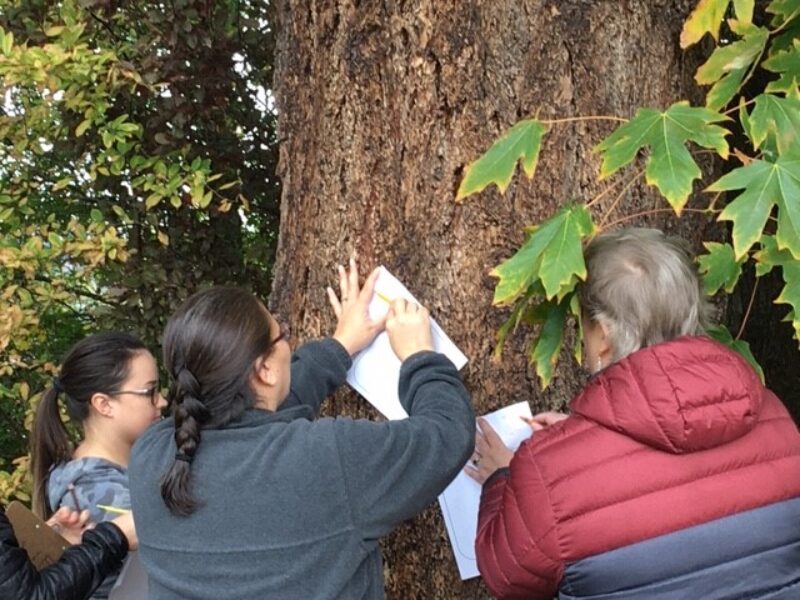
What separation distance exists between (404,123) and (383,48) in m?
0.20

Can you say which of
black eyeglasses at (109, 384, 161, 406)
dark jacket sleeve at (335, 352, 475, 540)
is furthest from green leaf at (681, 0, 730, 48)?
black eyeglasses at (109, 384, 161, 406)

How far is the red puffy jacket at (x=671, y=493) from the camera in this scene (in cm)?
143

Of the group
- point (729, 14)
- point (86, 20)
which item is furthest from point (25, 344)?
point (729, 14)

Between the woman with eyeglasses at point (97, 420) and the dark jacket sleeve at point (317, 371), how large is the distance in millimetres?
646

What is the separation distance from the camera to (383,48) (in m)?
2.16

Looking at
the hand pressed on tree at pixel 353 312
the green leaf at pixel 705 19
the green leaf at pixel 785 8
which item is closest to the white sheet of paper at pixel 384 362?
the hand pressed on tree at pixel 353 312

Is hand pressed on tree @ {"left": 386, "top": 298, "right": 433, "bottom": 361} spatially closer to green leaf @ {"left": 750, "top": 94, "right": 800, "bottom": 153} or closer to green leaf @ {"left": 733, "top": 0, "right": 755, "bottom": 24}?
green leaf @ {"left": 750, "top": 94, "right": 800, "bottom": 153}

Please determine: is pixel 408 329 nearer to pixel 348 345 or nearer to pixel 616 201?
pixel 348 345

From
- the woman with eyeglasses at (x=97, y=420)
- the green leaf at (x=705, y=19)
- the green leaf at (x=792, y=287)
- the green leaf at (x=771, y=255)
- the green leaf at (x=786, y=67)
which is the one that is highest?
the green leaf at (x=705, y=19)

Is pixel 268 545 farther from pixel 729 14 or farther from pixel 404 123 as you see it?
pixel 729 14

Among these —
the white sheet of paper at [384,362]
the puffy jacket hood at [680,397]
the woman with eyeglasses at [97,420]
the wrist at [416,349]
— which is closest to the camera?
the puffy jacket hood at [680,397]

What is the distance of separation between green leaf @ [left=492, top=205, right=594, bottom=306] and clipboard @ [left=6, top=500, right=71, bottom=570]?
1245 millimetres

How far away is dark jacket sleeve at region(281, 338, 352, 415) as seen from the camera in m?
1.96

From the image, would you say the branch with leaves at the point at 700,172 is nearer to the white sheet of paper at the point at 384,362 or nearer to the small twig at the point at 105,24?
the white sheet of paper at the point at 384,362
